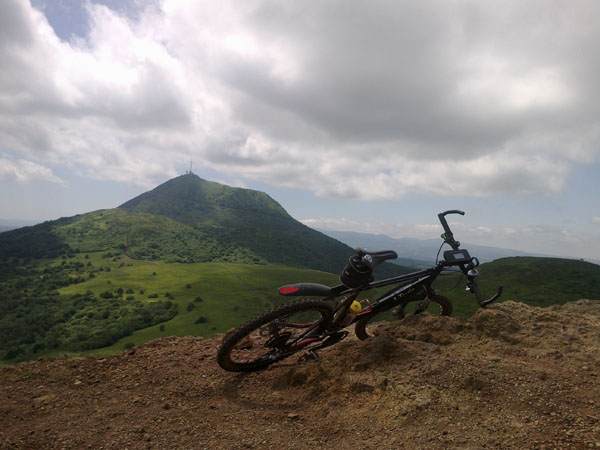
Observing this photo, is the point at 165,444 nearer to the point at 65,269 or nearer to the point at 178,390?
the point at 178,390

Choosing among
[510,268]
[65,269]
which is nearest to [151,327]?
[65,269]

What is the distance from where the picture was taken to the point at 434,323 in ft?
23.3

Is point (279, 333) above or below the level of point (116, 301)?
above

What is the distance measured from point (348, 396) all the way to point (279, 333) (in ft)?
5.62

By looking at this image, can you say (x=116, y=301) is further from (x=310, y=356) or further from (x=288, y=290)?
(x=288, y=290)

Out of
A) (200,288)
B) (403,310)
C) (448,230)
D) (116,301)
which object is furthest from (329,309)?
(200,288)

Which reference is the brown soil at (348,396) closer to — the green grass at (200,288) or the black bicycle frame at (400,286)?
the black bicycle frame at (400,286)

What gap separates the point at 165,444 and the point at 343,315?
11.4 ft

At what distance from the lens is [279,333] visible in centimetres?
589

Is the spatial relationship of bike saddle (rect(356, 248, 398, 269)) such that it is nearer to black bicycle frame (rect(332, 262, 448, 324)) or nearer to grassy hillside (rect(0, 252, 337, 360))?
black bicycle frame (rect(332, 262, 448, 324))

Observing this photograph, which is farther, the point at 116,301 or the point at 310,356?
the point at 116,301

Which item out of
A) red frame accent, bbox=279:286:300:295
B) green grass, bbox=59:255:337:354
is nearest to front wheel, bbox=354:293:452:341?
red frame accent, bbox=279:286:300:295

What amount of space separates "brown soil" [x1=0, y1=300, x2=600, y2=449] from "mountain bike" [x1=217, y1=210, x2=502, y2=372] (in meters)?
0.38

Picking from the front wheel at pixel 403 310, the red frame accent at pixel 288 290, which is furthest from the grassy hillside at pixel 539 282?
the red frame accent at pixel 288 290
